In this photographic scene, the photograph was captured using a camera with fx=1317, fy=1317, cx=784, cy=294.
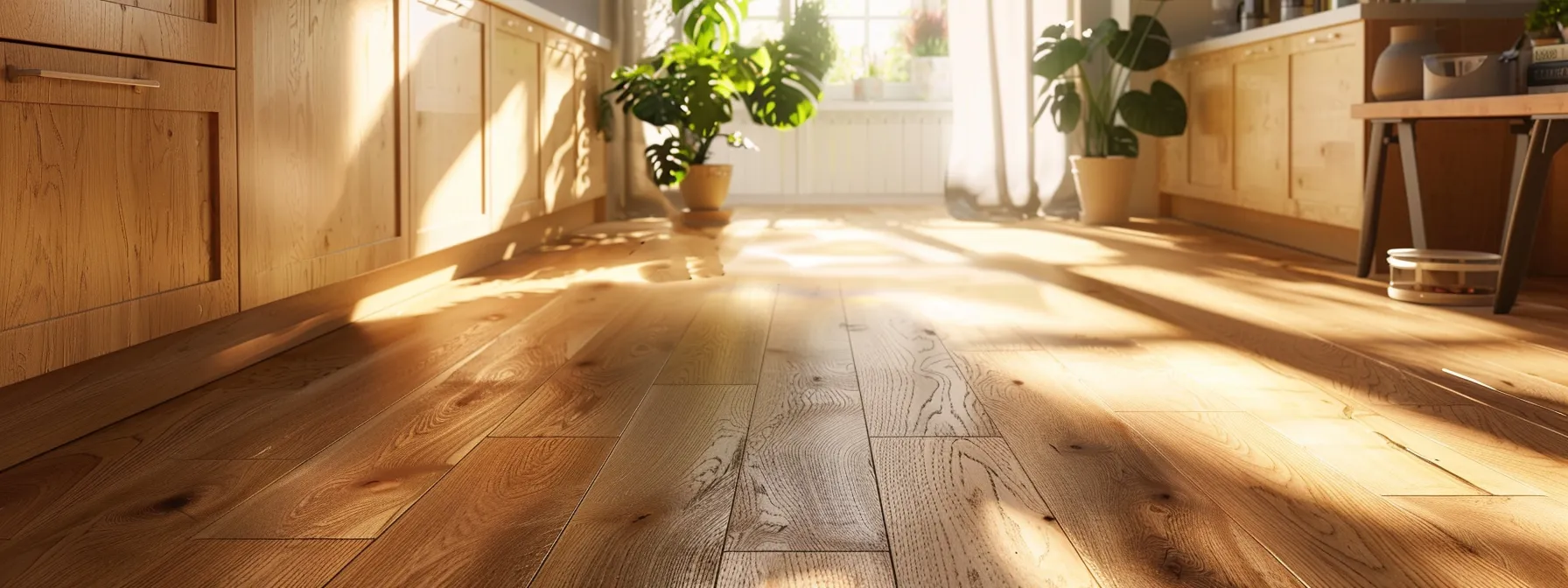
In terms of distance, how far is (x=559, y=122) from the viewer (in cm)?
479

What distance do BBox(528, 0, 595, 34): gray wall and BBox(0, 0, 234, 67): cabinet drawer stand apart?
3.31 metres

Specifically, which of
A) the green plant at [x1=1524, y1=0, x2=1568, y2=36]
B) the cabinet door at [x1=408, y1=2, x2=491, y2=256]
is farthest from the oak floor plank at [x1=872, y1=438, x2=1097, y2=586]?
the green plant at [x1=1524, y1=0, x2=1568, y2=36]

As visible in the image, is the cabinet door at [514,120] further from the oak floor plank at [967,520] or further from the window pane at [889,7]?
the window pane at [889,7]

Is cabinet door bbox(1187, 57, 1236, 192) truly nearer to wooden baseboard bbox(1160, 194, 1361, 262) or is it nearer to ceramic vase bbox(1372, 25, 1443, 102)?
wooden baseboard bbox(1160, 194, 1361, 262)

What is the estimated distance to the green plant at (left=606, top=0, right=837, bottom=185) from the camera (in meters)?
5.56

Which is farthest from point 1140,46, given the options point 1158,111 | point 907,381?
point 907,381

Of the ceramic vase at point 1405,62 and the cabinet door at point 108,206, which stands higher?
the ceramic vase at point 1405,62

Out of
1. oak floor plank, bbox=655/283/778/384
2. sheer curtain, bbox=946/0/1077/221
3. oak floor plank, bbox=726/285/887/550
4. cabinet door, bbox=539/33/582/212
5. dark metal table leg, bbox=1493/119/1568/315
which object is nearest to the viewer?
oak floor plank, bbox=726/285/887/550

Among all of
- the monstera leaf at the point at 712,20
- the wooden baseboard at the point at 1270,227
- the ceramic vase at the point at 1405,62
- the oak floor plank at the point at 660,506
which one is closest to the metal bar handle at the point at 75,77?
the oak floor plank at the point at 660,506

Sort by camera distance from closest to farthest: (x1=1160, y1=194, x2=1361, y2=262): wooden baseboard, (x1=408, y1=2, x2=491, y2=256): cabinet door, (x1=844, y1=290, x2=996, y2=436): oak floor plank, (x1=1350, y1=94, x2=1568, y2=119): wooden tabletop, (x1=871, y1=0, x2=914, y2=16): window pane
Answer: (x1=844, y1=290, x2=996, y2=436): oak floor plank < (x1=1350, y1=94, x2=1568, y2=119): wooden tabletop < (x1=408, y1=2, x2=491, y2=256): cabinet door < (x1=1160, y1=194, x2=1361, y2=262): wooden baseboard < (x1=871, y1=0, x2=914, y2=16): window pane

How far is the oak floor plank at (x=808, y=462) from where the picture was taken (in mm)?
1225

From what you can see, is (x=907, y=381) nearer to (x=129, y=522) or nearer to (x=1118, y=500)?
(x=1118, y=500)

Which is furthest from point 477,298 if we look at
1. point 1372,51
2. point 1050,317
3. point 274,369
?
point 1372,51

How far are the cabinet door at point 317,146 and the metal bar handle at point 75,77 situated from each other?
0.32 meters
